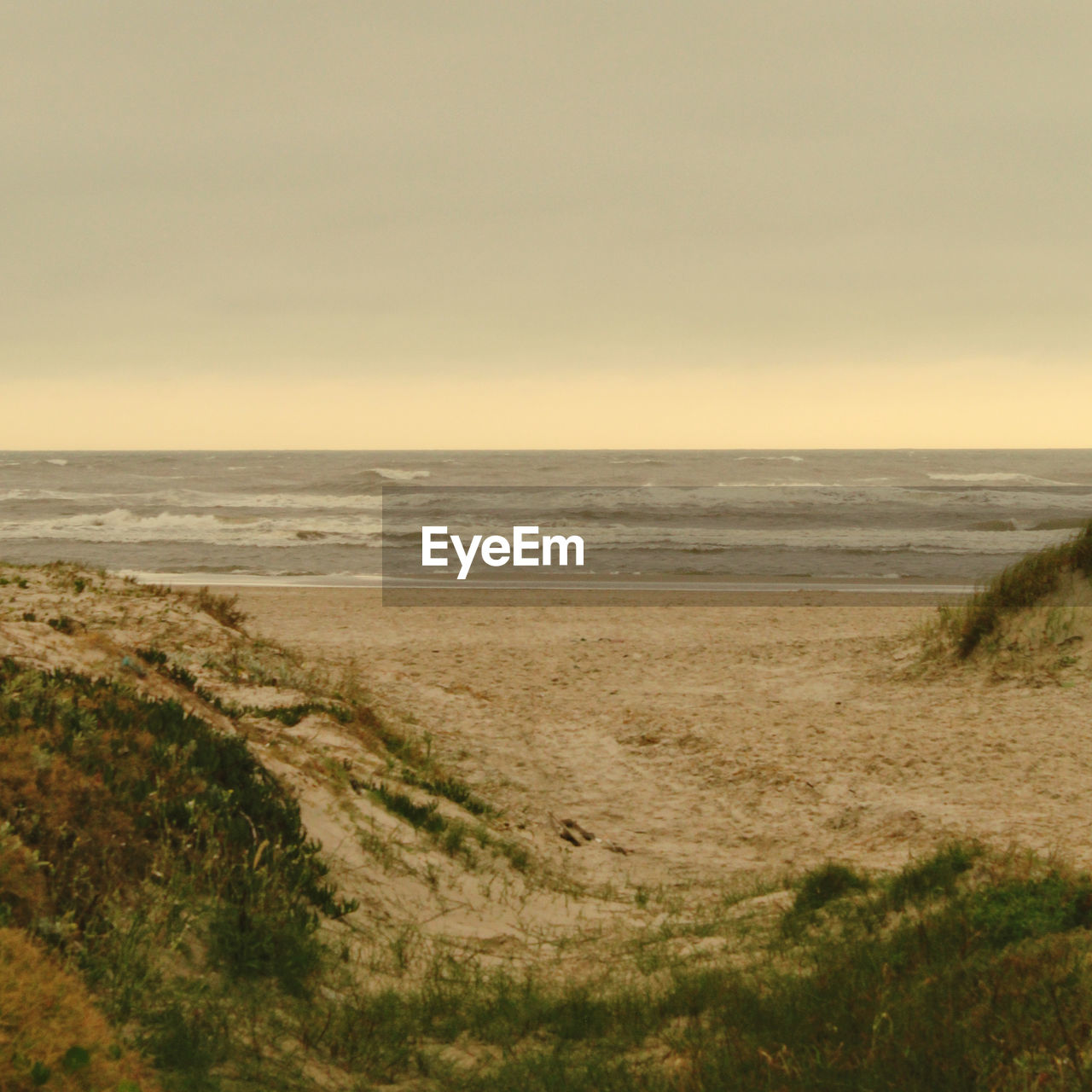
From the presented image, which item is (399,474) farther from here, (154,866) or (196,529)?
(154,866)

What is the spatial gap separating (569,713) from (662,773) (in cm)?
217

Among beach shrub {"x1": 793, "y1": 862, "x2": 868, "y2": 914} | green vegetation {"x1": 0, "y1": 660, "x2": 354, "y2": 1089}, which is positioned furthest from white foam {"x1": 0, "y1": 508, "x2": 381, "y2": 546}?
beach shrub {"x1": 793, "y1": 862, "x2": 868, "y2": 914}

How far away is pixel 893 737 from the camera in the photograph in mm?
10305

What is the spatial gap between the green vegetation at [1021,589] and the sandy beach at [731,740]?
2.01 feet

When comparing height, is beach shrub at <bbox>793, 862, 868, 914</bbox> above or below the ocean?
below

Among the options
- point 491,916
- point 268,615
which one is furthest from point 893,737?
point 268,615

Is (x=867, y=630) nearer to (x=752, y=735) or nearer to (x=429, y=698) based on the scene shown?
(x=752, y=735)

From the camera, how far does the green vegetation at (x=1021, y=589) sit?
12.6m

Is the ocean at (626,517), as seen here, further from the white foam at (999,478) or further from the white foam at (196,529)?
the white foam at (999,478)

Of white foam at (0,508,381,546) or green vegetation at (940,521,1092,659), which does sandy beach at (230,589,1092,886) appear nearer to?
green vegetation at (940,521,1092,659)

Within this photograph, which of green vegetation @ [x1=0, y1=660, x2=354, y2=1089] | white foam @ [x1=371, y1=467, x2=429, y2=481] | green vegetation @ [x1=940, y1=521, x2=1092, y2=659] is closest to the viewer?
green vegetation @ [x1=0, y1=660, x2=354, y2=1089]

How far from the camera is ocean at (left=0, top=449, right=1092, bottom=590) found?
92.2ft

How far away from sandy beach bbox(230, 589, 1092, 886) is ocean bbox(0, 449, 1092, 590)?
10304mm

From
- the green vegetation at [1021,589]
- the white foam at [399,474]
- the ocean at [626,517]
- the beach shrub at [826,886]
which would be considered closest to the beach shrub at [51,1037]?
the beach shrub at [826,886]
